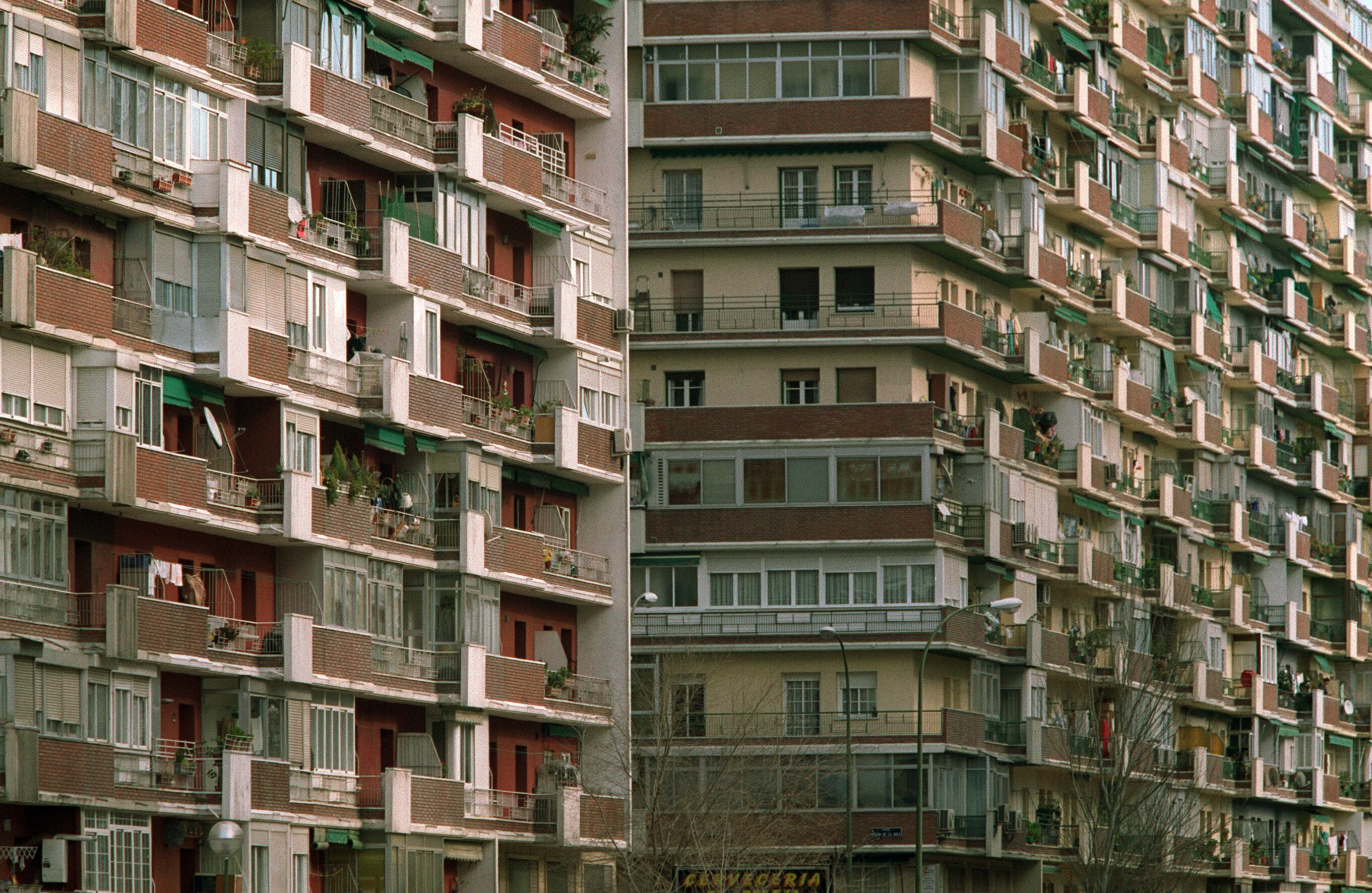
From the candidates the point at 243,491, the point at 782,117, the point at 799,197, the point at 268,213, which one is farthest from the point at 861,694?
the point at 268,213

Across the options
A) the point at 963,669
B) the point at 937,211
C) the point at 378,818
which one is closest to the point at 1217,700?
the point at 963,669

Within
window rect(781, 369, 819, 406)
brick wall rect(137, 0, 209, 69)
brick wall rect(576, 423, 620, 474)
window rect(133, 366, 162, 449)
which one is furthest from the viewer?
window rect(781, 369, 819, 406)

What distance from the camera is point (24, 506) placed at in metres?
58.2

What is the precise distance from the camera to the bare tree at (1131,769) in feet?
307

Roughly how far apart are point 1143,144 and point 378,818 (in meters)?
51.9

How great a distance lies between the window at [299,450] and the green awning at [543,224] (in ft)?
39.7

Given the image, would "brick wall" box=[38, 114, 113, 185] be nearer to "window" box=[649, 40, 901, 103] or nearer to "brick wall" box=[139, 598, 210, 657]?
"brick wall" box=[139, 598, 210, 657]

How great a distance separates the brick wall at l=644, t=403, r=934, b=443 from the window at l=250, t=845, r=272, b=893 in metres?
30.0

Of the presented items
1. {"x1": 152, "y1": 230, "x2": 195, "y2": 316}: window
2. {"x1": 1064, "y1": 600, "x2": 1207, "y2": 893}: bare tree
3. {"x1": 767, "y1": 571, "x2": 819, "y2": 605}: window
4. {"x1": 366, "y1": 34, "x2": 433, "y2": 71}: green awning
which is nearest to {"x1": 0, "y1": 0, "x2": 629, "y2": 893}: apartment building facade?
{"x1": 152, "y1": 230, "x2": 195, "y2": 316}: window

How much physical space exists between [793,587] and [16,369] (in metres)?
37.5

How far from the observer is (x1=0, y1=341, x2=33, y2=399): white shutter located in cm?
5819

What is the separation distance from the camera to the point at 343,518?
67875 mm

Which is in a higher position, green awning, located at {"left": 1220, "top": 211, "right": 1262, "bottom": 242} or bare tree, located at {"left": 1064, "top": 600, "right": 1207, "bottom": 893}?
green awning, located at {"left": 1220, "top": 211, "right": 1262, "bottom": 242}

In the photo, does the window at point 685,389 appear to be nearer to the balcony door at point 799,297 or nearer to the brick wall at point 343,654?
the balcony door at point 799,297
